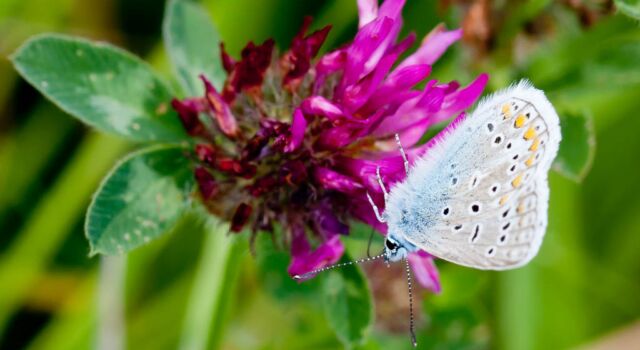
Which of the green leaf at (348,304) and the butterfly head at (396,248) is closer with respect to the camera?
the butterfly head at (396,248)

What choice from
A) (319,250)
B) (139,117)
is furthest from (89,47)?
(319,250)

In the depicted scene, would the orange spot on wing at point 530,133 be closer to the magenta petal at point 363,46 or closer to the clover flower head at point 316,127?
the clover flower head at point 316,127

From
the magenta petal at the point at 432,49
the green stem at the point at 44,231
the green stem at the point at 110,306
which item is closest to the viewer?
the magenta petal at the point at 432,49

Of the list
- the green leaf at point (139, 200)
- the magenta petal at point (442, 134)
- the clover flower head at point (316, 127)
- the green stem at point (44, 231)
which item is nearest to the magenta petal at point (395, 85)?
the clover flower head at point (316, 127)

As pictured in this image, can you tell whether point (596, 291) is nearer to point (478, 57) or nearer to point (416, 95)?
point (478, 57)

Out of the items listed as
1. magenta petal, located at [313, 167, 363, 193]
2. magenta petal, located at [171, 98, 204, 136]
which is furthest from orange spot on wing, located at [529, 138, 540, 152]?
magenta petal, located at [171, 98, 204, 136]

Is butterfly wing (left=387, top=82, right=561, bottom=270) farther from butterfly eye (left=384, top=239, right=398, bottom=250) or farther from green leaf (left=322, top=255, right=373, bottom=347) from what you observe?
green leaf (left=322, top=255, right=373, bottom=347)
